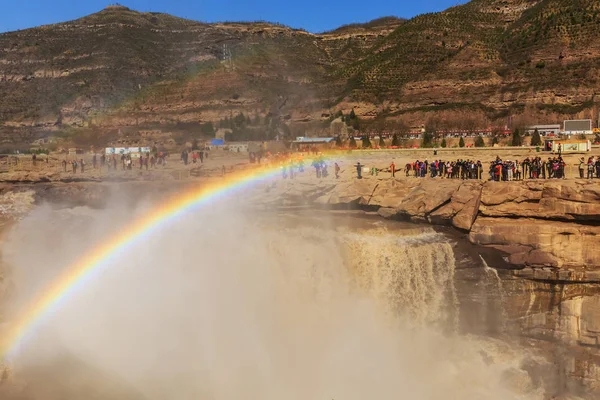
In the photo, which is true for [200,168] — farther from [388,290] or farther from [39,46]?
[39,46]

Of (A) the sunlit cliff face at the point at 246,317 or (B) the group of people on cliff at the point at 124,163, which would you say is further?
(B) the group of people on cliff at the point at 124,163

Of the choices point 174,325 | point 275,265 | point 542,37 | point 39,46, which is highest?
point 39,46

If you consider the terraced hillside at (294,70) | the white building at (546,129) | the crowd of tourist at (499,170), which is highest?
the terraced hillside at (294,70)

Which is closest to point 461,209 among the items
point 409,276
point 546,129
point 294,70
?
point 409,276

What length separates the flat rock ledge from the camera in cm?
1666

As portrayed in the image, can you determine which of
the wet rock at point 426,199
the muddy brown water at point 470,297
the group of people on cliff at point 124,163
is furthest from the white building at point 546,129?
the group of people on cliff at point 124,163

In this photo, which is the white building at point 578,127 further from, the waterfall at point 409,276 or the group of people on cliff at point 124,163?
the group of people on cliff at point 124,163

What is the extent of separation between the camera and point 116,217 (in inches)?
792

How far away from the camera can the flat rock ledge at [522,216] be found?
16656 millimetres

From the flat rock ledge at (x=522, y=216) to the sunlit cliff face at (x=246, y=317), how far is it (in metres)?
1.30

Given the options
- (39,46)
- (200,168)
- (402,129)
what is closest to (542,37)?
(402,129)

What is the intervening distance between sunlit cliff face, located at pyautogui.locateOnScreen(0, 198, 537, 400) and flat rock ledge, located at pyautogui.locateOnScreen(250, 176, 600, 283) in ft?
4.25

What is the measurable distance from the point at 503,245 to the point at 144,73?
3339 inches

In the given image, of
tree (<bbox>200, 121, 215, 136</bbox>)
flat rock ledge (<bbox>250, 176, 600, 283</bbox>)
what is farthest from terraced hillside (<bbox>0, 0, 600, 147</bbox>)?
flat rock ledge (<bbox>250, 176, 600, 283</bbox>)
